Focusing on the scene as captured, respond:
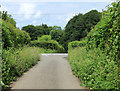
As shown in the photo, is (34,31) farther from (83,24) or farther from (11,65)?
(11,65)

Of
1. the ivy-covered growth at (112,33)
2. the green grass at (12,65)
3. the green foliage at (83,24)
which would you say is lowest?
the green grass at (12,65)

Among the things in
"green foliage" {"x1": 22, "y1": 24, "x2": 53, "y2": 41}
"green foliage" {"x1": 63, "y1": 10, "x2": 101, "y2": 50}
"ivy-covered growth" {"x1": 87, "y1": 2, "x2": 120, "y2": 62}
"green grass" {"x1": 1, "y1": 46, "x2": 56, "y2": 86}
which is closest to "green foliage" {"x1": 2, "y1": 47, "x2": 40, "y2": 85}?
"green grass" {"x1": 1, "y1": 46, "x2": 56, "y2": 86}

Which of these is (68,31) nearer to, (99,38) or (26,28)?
(99,38)

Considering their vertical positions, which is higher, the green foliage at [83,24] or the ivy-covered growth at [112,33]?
the green foliage at [83,24]

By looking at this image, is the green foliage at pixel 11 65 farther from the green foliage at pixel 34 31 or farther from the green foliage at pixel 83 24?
the green foliage at pixel 34 31

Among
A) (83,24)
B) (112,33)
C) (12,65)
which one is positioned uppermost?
(83,24)

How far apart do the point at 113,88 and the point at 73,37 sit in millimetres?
28239

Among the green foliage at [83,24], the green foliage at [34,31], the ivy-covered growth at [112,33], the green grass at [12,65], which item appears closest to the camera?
the ivy-covered growth at [112,33]

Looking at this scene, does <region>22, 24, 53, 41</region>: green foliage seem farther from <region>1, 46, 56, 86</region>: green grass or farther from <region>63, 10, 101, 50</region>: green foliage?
<region>1, 46, 56, 86</region>: green grass

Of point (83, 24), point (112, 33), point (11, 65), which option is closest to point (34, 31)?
point (83, 24)

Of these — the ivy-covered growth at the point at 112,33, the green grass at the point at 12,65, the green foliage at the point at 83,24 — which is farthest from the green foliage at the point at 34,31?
the ivy-covered growth at the point at 112,33

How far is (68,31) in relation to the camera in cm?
3572

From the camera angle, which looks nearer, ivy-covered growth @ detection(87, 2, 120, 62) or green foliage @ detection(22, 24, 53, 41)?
ivy-covered growth @ detection(87, 2, 120, 62)

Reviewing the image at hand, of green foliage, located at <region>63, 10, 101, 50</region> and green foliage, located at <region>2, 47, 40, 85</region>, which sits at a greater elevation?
green foliage, located at <region>63, 10, 101, 50</region>
